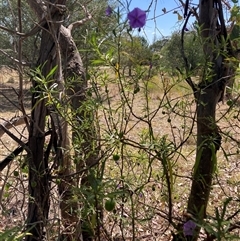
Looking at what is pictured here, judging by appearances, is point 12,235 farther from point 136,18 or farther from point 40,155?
point 136,18

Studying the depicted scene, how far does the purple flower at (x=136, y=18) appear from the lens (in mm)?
858

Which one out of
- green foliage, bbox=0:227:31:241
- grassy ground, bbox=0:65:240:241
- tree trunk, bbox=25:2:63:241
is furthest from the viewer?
tree trunk, bbox=25:2:63:241

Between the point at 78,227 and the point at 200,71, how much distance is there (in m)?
0.52

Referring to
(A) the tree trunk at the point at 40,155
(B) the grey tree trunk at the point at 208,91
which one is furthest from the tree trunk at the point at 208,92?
(A) the tree trunk at the point at 40,155

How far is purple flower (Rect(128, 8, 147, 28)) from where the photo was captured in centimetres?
86

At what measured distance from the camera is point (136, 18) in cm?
86

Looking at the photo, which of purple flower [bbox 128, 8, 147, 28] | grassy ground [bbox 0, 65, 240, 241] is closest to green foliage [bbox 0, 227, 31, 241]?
grassy ground [bbox 0, 65, 240, 241]

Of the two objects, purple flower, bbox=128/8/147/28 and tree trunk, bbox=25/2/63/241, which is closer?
purple flower, bbox=128/8/147/28

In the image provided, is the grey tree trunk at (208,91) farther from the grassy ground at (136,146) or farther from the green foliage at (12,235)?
the green foliage at (12,235)

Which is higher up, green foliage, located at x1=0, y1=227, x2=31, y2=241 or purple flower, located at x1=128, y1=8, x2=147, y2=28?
purple flower, located at x1=128, y1=8, x2=147, y2=28

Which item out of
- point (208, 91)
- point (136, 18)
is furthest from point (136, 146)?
point (208, 91)

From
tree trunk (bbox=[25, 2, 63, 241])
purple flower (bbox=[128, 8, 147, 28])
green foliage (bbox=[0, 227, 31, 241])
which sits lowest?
green foliage (bbox=[0, 227, 31, 241])

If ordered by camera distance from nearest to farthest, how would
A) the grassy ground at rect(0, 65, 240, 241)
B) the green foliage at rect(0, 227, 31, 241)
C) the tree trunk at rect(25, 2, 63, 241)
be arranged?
the green foliage at rect(0, 227, 31, 241) → the grassy ground at rect(0, 65, 240, 241) → the tree trunk at rect(25, 2, 63, 241)

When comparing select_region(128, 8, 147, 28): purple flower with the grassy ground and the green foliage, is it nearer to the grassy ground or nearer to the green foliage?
the grassy ground
